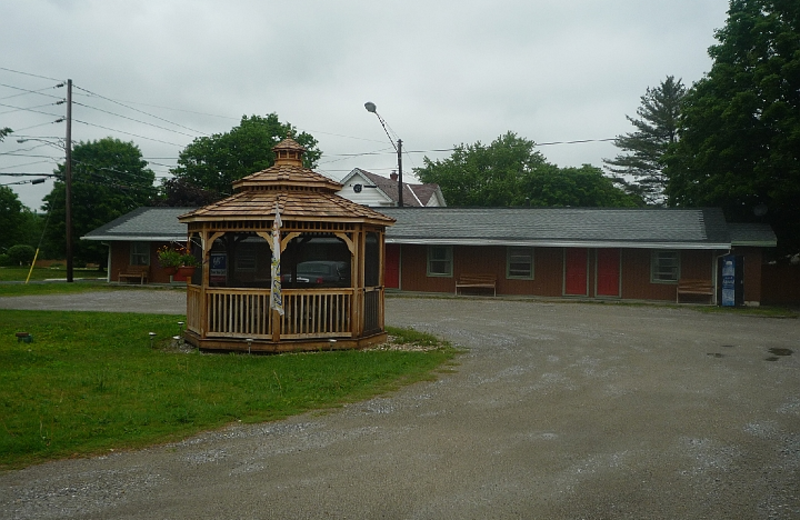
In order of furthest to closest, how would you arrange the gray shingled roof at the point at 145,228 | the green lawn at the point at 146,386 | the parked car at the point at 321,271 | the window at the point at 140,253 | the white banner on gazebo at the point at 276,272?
1. the window at the point at 140,253
2. the gray shingled roof at the point at 145,228
3. the parked car at the point at 321,271
4. the white banner on gazebo at the point at 276,272
5. the green lawn at the point at 146,386

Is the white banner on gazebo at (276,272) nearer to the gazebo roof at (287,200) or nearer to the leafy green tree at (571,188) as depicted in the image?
the gazebo roof at (287,200)

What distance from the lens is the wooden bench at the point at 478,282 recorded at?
2815 centimetres

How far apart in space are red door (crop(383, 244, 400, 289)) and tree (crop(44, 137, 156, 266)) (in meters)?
24.5

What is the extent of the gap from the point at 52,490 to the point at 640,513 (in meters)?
4.52

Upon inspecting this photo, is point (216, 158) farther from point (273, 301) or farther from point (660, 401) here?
point (660, 401)

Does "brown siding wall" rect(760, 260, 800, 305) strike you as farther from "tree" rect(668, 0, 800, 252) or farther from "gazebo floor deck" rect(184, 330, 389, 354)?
"gazebo floor deck" rect(184, 330, 389, 354)

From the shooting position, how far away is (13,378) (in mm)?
10109

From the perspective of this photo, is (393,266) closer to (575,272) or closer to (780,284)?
(575,272)

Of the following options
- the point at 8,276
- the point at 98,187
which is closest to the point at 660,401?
the point at 8,276

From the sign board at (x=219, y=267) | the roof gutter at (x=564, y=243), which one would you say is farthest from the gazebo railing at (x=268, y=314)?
the roof gutter at (x=564, y=243)

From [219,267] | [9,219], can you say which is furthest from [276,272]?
[9,219]

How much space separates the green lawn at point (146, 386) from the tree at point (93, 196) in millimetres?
33908

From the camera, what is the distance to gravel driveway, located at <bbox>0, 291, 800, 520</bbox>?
5.30 m

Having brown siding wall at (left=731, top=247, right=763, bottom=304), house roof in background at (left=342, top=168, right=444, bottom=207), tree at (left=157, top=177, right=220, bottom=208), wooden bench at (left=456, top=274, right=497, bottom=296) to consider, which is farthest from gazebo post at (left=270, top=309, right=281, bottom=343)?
house roof in background at (left=342, top=168, right=444, bottom=207)
